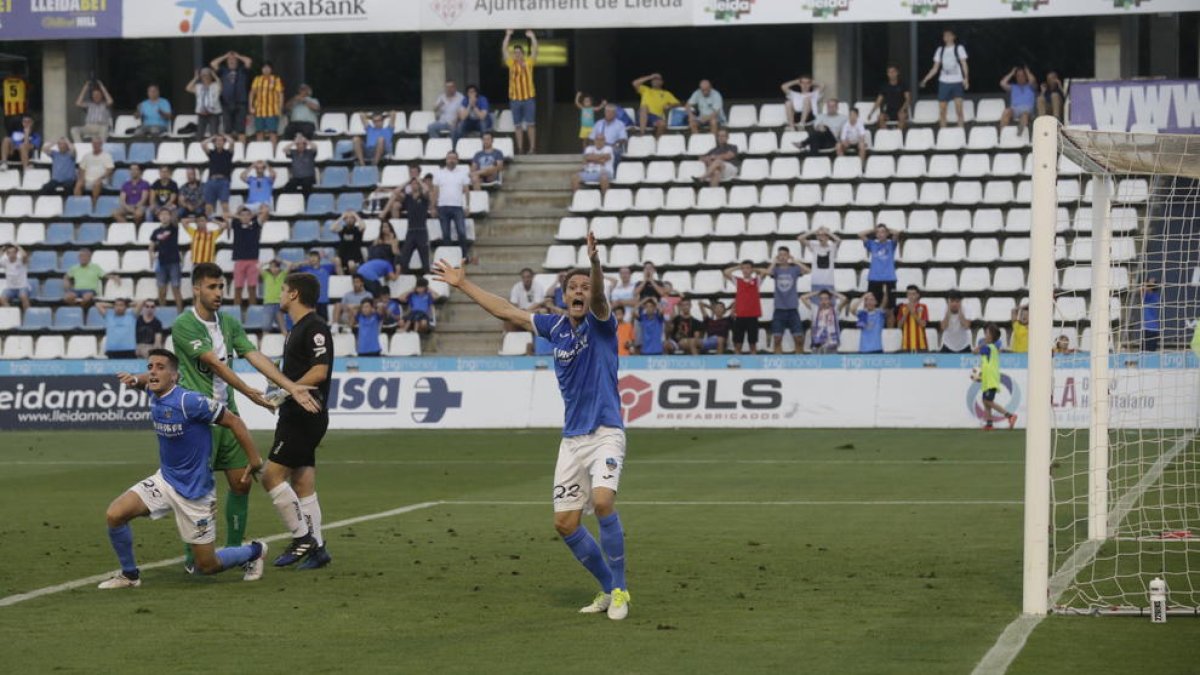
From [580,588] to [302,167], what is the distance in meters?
26.5

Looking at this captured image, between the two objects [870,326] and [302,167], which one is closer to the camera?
[870,326]

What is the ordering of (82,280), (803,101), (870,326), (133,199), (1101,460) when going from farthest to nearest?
(133,199), (803,101), (82,280), (870,326), (1101,460)

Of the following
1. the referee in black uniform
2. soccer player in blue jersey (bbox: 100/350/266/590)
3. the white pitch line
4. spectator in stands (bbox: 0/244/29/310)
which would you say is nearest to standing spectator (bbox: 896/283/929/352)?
the white pitch line

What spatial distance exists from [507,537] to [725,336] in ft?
55.3

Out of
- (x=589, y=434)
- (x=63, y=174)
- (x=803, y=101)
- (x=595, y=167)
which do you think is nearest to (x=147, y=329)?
(x=63, y=174)

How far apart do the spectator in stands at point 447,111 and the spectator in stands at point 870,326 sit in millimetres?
11085

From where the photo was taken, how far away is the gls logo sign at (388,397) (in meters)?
30.4

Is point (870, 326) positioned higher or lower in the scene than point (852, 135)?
lower

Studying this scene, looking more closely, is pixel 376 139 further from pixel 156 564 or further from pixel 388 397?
pixel 156 564

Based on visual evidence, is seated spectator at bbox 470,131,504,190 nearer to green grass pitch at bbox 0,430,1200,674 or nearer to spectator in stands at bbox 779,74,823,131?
spectator in stands at bbox 779,74,823,131

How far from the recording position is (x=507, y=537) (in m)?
15.5

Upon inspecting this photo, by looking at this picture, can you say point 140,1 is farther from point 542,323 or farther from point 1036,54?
point 542,323

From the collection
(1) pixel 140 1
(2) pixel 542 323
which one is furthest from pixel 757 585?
(1) pixel 140 1

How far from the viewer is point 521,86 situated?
38688mm
